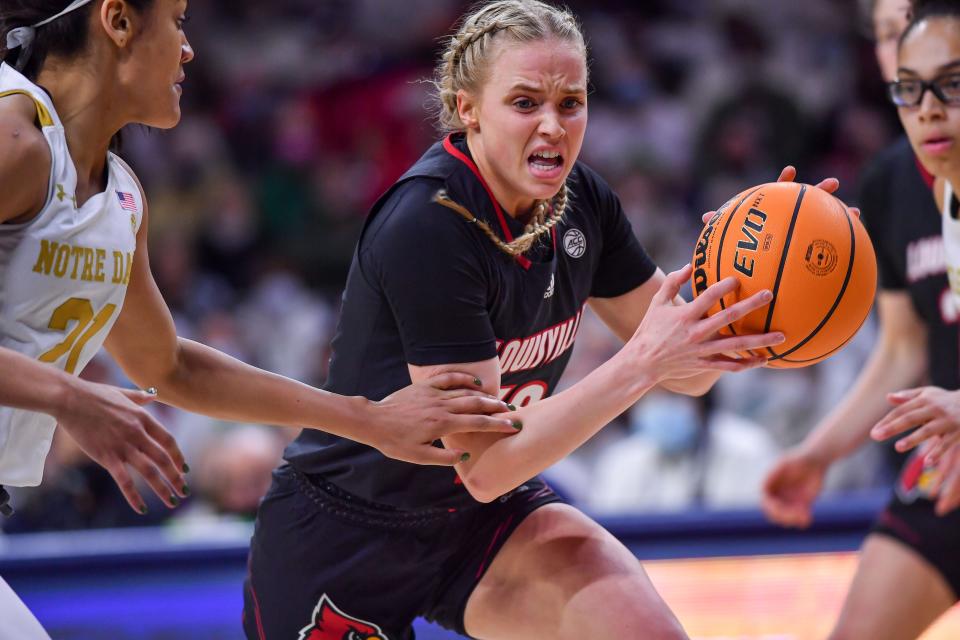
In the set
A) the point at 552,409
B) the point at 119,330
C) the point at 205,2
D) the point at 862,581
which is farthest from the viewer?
the point at 205,2

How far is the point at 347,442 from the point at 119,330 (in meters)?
0.63

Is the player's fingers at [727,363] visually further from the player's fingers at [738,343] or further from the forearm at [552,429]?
the forearm at [552,429]

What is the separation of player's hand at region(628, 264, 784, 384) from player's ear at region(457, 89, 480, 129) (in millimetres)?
735

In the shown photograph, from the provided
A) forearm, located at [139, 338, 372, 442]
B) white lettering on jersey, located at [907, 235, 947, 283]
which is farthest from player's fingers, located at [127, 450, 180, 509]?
white lettering on jersey, located at [907, 235, 947, 283]

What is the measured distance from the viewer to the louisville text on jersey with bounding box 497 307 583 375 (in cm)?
313

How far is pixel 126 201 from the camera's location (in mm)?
2883

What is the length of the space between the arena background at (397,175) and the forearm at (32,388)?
2.95 meters

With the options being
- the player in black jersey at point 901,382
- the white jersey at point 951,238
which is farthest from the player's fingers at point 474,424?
the white jersey at point 951,238

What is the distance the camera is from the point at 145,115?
111 inches

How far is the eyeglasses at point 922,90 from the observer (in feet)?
11.4

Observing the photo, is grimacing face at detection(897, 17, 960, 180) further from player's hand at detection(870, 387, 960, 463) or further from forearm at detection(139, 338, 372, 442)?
forearm at detection(139, 338, 372, 442)

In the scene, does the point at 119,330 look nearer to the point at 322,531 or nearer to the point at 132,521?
the point at 322,531

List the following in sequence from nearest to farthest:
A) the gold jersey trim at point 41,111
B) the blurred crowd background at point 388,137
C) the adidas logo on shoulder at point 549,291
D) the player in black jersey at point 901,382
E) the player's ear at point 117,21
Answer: the gold jersey trim at point 41,111
the player's ear at point 117,21
the adidas logo on shoulder at point 549,291
the player in black jersey at point 901,382
the blurred crowd background at point 388,137

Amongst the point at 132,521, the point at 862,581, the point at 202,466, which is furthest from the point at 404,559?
the point at 202,466
